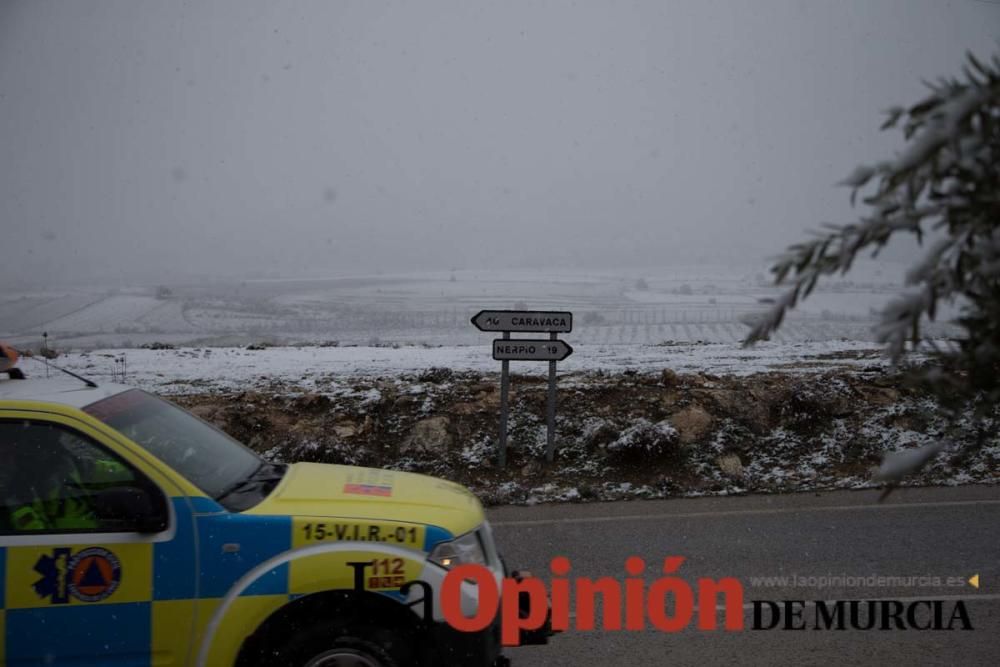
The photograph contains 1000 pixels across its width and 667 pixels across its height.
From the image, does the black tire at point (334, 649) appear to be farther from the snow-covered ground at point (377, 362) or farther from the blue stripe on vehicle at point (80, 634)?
the snow-covered ground at point (377, 362)

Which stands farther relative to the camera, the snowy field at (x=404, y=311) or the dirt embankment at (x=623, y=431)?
the snowy field at (x=404, y=311)

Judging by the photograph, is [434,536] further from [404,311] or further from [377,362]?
[404,311]

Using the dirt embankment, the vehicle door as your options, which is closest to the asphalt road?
the dirt embankment

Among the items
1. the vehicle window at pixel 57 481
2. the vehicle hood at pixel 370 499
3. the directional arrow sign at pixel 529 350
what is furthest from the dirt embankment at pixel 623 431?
the vehicle window at pixel 57 481

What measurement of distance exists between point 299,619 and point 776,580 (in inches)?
149

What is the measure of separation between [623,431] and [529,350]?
1774mm

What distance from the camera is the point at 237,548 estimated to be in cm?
337

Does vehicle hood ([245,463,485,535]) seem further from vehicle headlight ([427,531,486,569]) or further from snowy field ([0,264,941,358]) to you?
snowy field ([0,264,941,358])

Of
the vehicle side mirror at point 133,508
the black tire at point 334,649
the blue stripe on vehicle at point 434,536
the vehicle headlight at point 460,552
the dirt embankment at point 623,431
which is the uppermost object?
the vehicle side mirror at point 133,508

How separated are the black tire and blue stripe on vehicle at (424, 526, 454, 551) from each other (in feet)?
1.42

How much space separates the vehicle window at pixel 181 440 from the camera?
370 cm

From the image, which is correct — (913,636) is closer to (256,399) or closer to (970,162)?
(970,162)

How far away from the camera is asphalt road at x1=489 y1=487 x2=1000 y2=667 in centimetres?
468

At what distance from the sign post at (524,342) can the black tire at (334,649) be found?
598 cm
